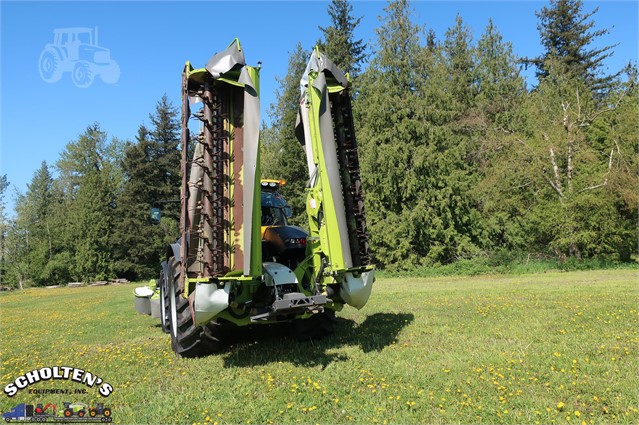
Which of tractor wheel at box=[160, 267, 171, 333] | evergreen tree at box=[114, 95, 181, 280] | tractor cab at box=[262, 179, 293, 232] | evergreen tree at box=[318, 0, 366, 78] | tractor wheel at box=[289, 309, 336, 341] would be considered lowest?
tractor wheel at box=[289, 309, 336, 341]

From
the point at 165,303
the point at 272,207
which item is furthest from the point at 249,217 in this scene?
the point at 165,303

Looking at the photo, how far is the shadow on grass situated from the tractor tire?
0.32 m

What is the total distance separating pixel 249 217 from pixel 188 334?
197cm

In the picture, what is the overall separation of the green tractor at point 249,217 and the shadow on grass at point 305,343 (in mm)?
523

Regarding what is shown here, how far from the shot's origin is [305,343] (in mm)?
6449

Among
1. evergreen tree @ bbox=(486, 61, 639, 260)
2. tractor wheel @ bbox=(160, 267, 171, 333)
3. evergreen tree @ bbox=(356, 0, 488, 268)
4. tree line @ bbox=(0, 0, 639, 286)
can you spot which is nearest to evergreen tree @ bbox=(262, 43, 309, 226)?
tree line @ bbox=(0, 0, 639, 286)

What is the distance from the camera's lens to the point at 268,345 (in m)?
6.45

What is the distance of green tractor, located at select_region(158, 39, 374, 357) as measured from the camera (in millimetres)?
5047

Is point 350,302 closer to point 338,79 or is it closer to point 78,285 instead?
point 338,79

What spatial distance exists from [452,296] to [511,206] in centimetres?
1482

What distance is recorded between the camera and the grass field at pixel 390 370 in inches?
152

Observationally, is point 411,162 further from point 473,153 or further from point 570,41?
point 570,41

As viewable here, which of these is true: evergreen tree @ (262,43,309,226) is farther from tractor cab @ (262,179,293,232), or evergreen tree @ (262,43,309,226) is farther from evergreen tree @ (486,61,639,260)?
tractor cab @ (262,179,293,232)

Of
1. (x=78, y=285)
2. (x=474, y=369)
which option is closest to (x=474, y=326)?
(x=474, y=369)
